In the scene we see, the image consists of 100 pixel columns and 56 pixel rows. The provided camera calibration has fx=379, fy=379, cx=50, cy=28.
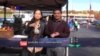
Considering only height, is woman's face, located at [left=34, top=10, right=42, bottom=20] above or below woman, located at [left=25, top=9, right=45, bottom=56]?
above

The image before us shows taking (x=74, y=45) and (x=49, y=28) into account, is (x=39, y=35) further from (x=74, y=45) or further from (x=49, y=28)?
(x=74, y=45)

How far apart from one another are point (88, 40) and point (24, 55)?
1.51m

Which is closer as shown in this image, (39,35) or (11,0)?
(39,35)

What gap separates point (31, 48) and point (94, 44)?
144 cm

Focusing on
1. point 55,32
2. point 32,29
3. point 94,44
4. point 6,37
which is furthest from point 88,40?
point 6,37

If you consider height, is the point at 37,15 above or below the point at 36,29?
above

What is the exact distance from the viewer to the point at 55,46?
27.7 ft

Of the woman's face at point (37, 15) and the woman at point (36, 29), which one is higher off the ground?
the woman's face at point (37, 15)

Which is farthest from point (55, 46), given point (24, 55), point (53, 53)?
point (24, 55)

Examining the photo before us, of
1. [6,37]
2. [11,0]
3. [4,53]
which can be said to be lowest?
[4,53]

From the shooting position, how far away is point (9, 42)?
27.8 feet

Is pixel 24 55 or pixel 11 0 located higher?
pixel 11 0

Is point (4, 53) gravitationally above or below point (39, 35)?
below

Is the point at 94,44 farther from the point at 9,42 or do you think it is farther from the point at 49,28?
the point at 9,42
